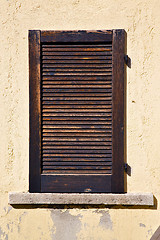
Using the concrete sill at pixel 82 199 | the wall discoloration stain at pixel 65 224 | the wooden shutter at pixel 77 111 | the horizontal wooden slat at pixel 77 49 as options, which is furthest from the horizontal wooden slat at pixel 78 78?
the wall discoloration stain at pixel 65 224

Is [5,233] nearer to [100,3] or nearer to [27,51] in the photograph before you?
[27,51]

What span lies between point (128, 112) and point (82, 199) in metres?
0.89

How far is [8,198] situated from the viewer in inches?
99.6

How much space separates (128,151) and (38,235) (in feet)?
3.68

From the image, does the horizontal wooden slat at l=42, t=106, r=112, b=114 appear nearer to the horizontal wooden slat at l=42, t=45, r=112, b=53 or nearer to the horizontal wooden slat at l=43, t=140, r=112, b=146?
the horizontal wooden slat at l=43, t=140, r=112, b=146

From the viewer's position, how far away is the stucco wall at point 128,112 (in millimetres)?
2496

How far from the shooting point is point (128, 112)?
2521 millimetres

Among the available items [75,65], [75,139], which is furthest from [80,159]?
[75,65]

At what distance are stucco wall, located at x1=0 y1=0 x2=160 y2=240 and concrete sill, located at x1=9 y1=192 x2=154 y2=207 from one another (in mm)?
77

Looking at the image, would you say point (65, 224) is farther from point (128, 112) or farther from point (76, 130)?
point (128, 112)

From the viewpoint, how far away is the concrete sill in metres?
2.46

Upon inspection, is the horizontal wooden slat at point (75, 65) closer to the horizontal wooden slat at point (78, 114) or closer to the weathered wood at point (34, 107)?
the weathered wood at point (34, 107)

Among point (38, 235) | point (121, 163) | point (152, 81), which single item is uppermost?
point (152, 81)

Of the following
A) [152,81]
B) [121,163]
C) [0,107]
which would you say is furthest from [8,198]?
[152,81]
